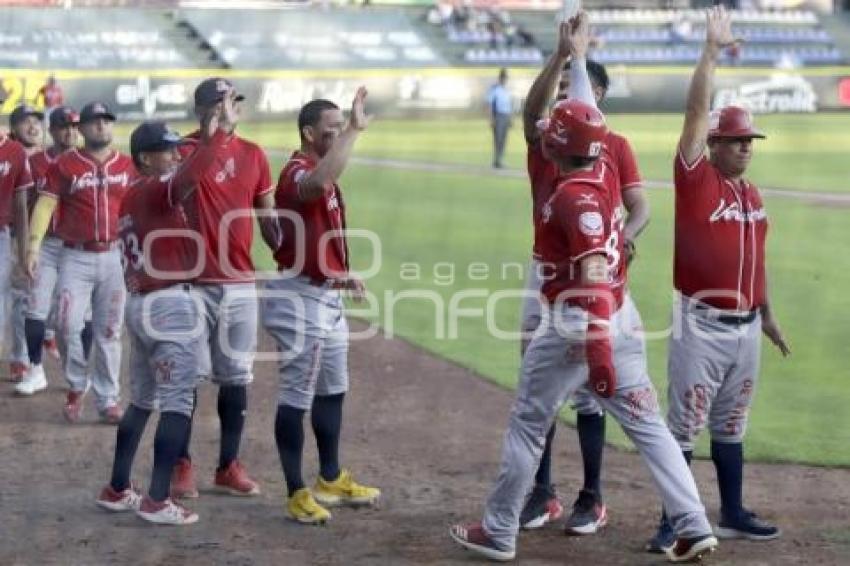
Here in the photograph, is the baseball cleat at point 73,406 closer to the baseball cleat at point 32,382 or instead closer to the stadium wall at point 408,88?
the baseball cleat at point 32,382

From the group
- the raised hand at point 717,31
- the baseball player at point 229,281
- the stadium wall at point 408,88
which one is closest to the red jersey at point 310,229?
the baseball player at point 229,281

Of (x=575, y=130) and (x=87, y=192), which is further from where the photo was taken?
(x=87, y=192)

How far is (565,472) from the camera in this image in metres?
7.67

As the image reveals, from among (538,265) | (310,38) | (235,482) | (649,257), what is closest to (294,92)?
(310,38)

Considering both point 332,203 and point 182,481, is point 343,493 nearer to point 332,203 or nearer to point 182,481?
point 182,481

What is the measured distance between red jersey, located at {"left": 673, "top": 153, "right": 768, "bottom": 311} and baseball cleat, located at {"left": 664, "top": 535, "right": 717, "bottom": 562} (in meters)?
1.02

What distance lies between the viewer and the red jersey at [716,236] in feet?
20.8

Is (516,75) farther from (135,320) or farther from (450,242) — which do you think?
(135,320)

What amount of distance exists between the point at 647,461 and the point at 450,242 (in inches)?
443

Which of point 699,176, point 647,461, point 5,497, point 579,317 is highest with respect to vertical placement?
point 699,176

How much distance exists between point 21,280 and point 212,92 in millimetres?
3804

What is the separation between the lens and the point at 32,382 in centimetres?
978

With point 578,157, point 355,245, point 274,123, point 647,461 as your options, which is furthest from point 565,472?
point 274,123

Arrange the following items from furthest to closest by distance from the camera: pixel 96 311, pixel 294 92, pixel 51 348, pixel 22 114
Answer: pixel 294 92 < pixel 51 348 < pixel 22 114 < pixel 96 311
